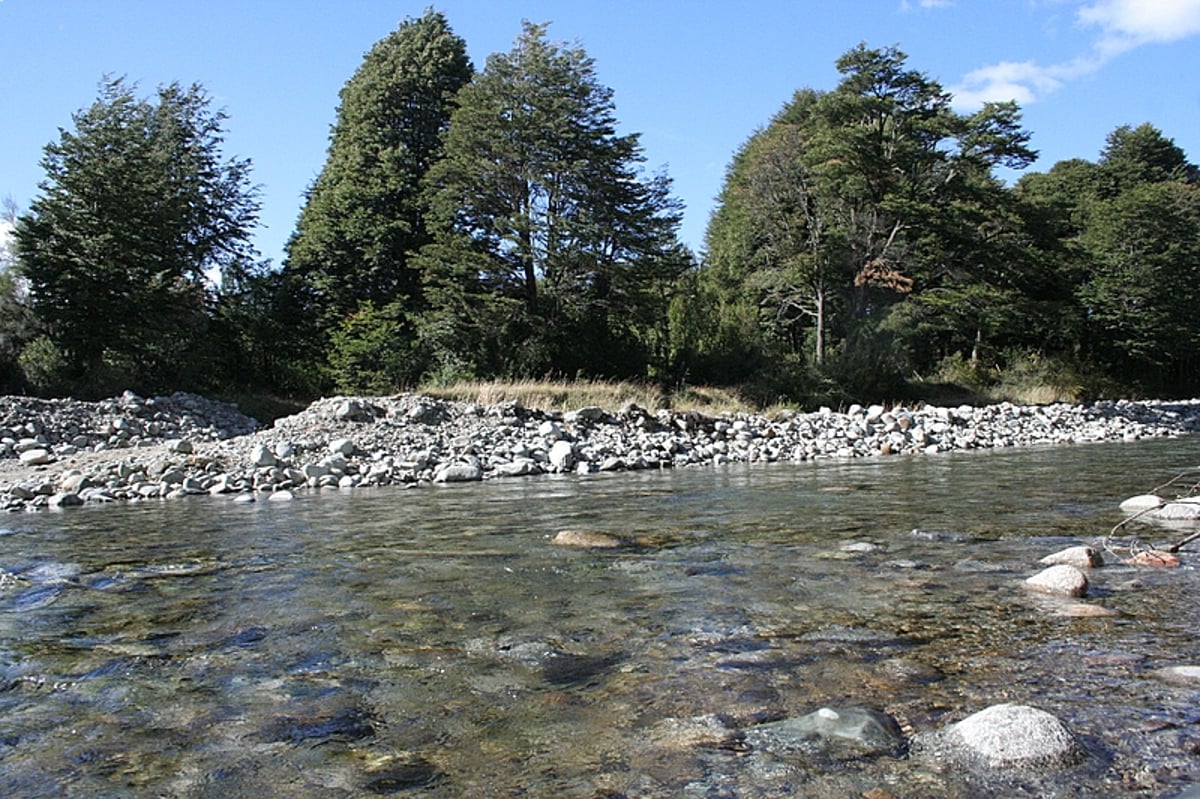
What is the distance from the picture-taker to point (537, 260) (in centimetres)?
2283

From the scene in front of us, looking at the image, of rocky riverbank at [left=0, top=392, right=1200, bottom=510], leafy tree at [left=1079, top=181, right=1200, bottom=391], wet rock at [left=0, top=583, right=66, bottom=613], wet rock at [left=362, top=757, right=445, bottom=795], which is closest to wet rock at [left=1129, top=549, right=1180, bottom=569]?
wet rock at [left=362, top=757, right=445, bottom=795]

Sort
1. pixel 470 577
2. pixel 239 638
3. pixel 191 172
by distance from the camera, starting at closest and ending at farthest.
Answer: pixel 239 638 → pixel 470 577 → pixel 191 172

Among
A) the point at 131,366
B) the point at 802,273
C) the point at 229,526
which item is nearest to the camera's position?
the point at 229,526

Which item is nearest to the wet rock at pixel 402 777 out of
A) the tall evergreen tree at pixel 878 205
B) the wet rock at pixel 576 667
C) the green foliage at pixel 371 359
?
the wet rock at pixel 576 667

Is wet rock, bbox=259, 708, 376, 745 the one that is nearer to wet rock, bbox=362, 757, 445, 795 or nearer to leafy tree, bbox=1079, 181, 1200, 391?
wet rock, bbox=362, 757, 445, 795

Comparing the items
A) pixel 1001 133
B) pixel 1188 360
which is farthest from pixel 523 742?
pixel 1188 360

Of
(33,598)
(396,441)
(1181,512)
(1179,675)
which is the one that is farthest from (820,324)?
(1179,675)

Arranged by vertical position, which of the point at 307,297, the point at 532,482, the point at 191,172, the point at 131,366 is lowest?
the point at 532,482

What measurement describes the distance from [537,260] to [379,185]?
532 centimetres

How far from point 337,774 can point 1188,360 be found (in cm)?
4002

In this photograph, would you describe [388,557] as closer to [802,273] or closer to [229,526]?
[229,526]

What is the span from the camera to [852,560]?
4711 millimetres

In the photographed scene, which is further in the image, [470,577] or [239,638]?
[470,577]

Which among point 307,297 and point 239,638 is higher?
point 307,297
